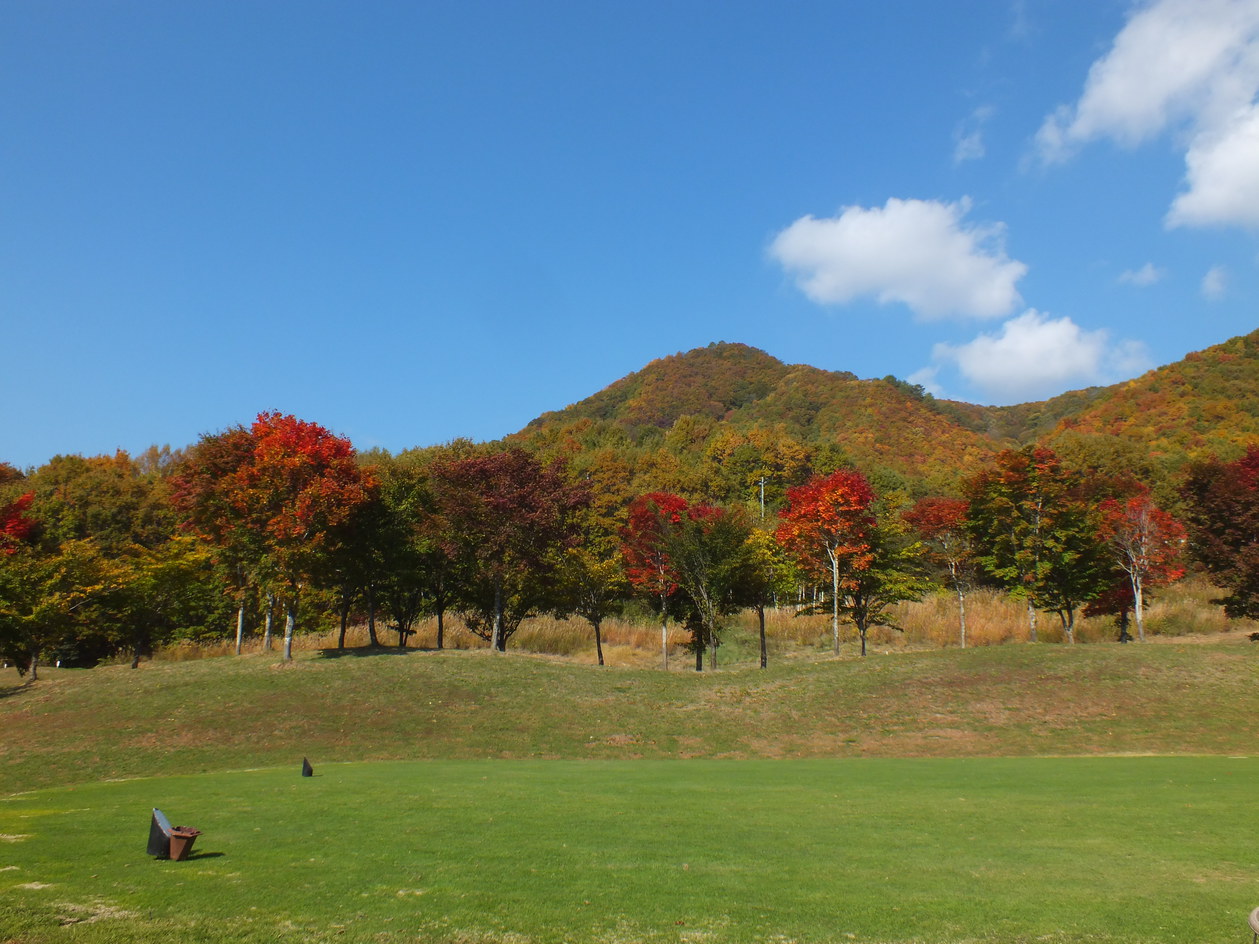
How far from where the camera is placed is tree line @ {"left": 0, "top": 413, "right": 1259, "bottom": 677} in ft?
114

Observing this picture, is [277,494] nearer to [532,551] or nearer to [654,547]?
[532,551]

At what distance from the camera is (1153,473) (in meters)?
69.0

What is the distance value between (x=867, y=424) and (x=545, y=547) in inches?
3799

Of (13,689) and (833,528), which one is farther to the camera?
(833,528)

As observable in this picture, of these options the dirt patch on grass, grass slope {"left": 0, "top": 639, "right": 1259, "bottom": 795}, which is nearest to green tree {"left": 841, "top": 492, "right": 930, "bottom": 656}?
grass slope {"left": 0, "top": 639, "right": 1259, "bottom": 795}

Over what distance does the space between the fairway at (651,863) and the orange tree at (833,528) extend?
22.8 meters

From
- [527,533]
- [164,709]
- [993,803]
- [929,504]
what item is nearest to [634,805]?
[993,803]

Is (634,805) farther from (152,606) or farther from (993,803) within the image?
(152,606)

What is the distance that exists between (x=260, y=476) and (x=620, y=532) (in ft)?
62.6

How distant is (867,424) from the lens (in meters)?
125

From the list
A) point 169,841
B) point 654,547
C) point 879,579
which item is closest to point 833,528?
point 879,579

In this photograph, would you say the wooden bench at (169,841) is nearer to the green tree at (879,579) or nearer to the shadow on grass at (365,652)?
the shadow on grass at (365,652)

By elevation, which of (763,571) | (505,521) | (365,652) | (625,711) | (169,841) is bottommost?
(625,711)

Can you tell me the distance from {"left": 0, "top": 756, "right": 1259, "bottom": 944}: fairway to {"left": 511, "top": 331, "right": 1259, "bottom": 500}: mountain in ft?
217
